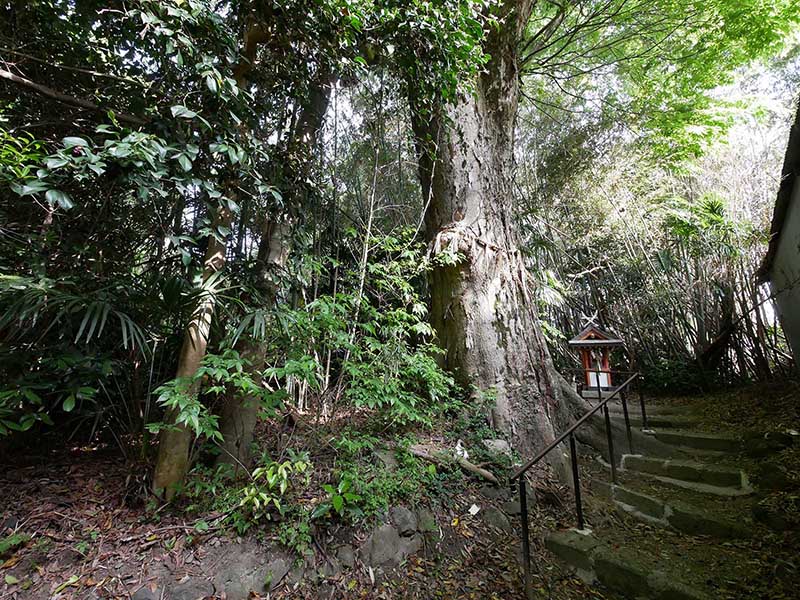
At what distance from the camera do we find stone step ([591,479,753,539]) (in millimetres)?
2480

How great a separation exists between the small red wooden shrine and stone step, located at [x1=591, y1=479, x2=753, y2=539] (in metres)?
1.45

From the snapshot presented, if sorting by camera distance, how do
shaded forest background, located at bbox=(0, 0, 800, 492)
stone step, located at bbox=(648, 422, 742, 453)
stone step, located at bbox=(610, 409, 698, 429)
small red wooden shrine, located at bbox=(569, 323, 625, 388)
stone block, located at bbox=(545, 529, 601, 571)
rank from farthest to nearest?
1. small red wooden shrine, located at bbox=(569, 323, 625, 388)
2. stone step, located at bbox=(610, 409, 698, 429)
3. stone step, located at bbox=(648, 422, 742, 453)
4. stone block, located at bbox=(545, 529, 601, 571)
5. shaded forest background, located at bbox=(0, 0, 800, 492)

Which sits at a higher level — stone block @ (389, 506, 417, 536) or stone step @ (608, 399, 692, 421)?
stone step @ (608, 399, 692, 421)

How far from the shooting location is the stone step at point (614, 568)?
80.3 inches

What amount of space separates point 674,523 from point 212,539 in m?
3.21

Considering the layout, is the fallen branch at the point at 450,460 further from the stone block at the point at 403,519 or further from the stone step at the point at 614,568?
the stone step at the point at 614,568

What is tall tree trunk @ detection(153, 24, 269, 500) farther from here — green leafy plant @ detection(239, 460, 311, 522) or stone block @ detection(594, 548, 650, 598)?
stone block @ detection(594, 548, 650, 598)

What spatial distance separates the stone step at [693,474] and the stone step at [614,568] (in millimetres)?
1128

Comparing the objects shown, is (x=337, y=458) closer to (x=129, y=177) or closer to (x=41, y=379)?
(x=41, y=379)

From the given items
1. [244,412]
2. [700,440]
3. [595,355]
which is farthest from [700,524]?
[244,412]

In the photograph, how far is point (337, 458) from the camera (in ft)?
8.79

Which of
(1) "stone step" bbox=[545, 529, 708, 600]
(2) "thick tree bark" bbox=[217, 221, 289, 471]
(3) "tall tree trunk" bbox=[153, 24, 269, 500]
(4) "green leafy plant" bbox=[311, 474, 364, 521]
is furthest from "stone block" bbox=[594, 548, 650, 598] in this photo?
(3) "tall tree trunk" bbox=[153, 24, 269, 500]

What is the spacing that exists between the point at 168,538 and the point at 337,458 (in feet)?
3.53

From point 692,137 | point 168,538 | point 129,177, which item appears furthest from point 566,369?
point 129,177
